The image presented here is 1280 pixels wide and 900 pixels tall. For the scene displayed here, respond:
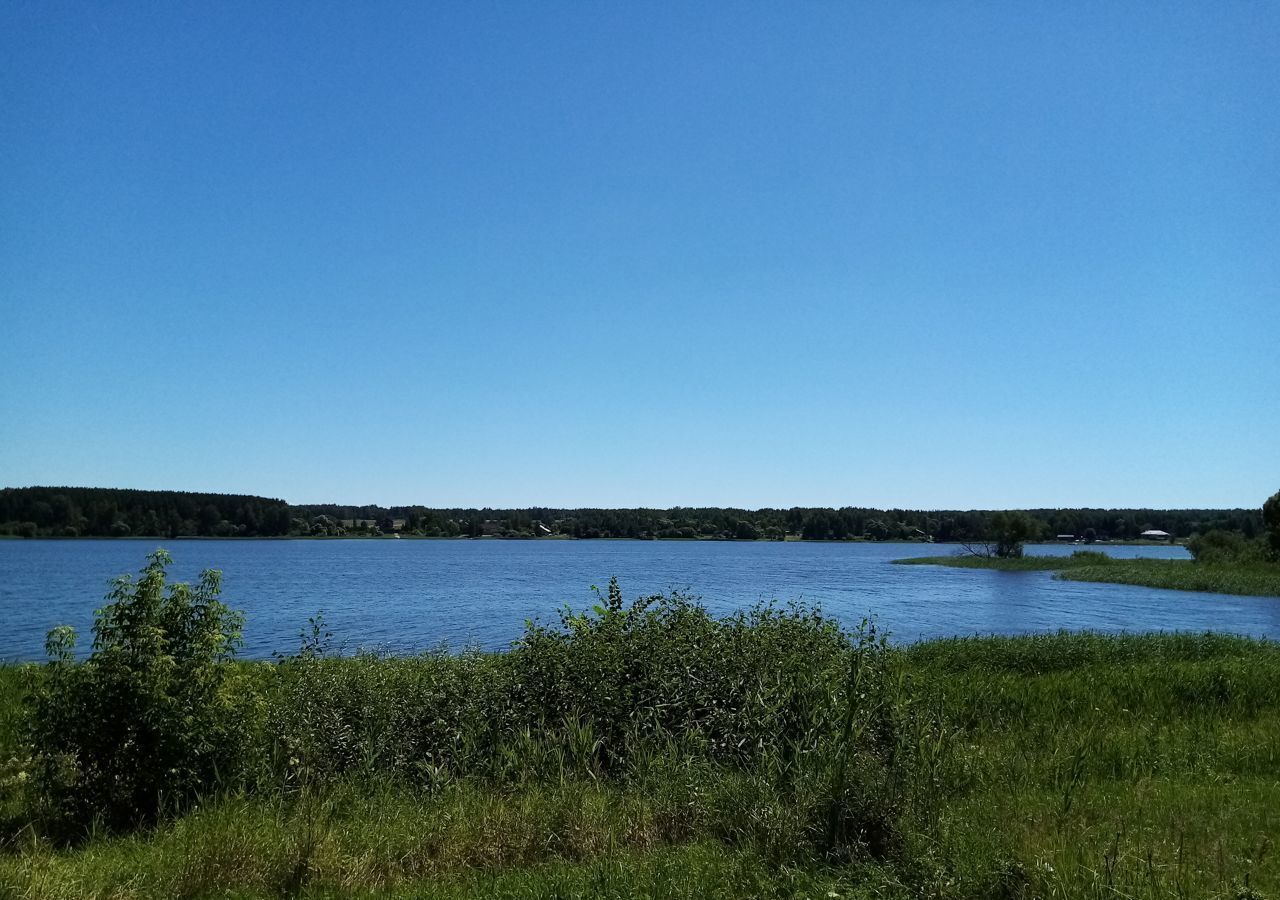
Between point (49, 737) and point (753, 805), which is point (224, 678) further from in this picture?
point (753, 805)

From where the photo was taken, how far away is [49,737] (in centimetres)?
811

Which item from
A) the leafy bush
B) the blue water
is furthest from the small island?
the leafy bush

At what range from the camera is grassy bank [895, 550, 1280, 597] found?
201ft

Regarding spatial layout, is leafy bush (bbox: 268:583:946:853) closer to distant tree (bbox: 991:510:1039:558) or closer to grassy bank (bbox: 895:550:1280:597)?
grassy bank (bbox: 895:550:1280:597)

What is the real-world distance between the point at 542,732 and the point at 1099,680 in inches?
519

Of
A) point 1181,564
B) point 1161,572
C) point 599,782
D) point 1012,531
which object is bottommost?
point 1161,572

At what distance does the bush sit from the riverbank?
32cm

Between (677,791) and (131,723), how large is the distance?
528 cm

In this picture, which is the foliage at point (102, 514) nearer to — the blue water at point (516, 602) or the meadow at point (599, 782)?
the blue water at point (516, 602)

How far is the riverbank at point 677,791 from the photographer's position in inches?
255

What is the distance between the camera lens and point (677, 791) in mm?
8172

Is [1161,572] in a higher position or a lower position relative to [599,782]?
lower

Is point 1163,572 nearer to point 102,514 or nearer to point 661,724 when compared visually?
point 661,724

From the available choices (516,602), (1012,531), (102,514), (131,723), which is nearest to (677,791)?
(131,723)
